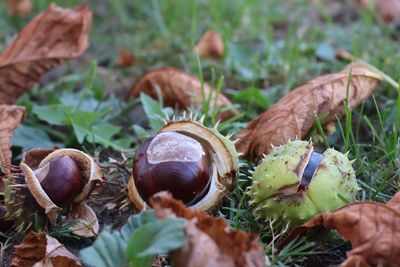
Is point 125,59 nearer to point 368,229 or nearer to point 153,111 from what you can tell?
point 153,111

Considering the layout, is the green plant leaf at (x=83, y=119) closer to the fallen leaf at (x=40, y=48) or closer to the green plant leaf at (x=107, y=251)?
the fallen leaf at (x=40, y=48)

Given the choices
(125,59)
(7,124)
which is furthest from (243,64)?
(7,124)

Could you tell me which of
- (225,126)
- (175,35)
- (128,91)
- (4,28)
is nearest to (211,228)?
(225,126)

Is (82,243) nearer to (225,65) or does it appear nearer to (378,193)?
(378,193)

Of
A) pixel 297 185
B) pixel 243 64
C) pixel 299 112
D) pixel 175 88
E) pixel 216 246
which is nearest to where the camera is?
pixel 216 246

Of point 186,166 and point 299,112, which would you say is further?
point 299,112

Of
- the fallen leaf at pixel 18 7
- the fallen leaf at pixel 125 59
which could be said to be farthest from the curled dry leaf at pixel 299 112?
the fallen leaf at pixel 18 7

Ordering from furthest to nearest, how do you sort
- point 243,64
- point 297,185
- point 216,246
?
point 243,64, point 297,185, point 216,246
